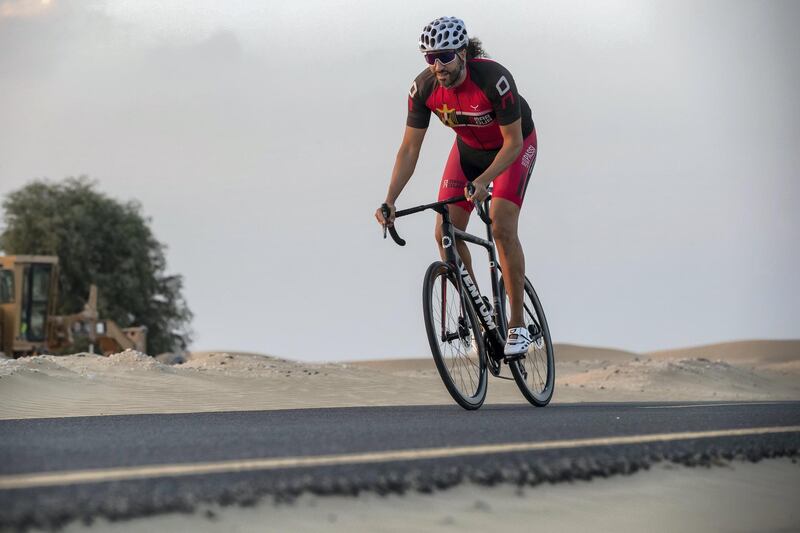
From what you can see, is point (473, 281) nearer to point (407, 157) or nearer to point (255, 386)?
point (407, 157)

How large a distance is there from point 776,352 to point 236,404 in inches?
1340

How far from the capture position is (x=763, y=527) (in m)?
4.52

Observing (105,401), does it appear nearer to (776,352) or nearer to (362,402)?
(362,402)

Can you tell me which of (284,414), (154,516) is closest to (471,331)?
(284,414)

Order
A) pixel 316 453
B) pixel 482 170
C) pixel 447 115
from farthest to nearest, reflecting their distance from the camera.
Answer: pixel 482 170 < pixel 447 115 < pixel 316 453

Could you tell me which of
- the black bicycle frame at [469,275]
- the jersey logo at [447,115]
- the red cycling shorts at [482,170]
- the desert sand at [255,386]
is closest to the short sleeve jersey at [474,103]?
the jersey logo at [447,115]

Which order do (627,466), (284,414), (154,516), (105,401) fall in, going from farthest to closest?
1. (105,401)
2. (284,414)
3. (627,466)
4. (154,516)

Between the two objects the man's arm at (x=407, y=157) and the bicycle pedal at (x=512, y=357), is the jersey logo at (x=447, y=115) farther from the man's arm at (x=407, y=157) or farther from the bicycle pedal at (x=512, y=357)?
the bicycle pedal at (x=512, y=357)

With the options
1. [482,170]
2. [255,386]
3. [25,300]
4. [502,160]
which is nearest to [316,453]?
[502,160]

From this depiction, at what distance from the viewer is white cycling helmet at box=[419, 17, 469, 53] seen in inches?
283

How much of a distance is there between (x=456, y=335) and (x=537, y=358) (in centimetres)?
148

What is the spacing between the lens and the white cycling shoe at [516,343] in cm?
768

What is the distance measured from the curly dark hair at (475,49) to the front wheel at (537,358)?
6.10 ft

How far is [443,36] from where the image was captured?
283 inches
